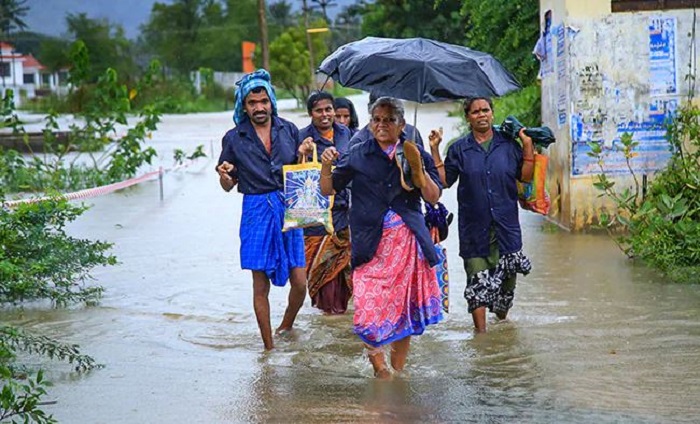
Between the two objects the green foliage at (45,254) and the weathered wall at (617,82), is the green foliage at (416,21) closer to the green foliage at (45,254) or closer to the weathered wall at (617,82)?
the weathered wall at (617,82)

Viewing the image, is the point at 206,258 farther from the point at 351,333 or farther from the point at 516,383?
the point at 516,383

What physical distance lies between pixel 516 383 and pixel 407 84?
174cm

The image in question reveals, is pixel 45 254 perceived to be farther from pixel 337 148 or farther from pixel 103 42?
pixel 103 42

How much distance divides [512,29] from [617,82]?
11.9 feet

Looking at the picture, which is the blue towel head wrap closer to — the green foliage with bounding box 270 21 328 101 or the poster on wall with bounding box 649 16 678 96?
the poster on wall with bounding box 649 16 678 96

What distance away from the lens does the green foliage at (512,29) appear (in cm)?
1512

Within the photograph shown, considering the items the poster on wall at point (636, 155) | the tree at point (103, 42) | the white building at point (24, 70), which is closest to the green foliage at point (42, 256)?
Result: the poster on wall at point (636, 155)

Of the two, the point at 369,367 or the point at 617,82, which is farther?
the point at 617,82

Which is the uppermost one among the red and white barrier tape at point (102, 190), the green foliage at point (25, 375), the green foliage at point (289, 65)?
the green foliage at point (289, 65)

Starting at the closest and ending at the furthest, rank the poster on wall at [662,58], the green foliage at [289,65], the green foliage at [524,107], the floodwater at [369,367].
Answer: the floodwater at [369,367], the poster on wall at [662,58], the green foliage at [524,107], the green foliage at [289,65]

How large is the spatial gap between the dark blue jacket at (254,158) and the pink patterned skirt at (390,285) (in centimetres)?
113

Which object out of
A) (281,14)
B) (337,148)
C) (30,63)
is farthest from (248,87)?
(30,63)

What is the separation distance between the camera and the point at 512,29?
1527 centimetres

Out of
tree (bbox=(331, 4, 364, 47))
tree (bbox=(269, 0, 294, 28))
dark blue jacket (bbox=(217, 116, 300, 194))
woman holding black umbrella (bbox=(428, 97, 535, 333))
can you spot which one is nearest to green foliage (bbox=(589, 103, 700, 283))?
woman holding black umbrella (bbox=(428, 97, 535, 333))
